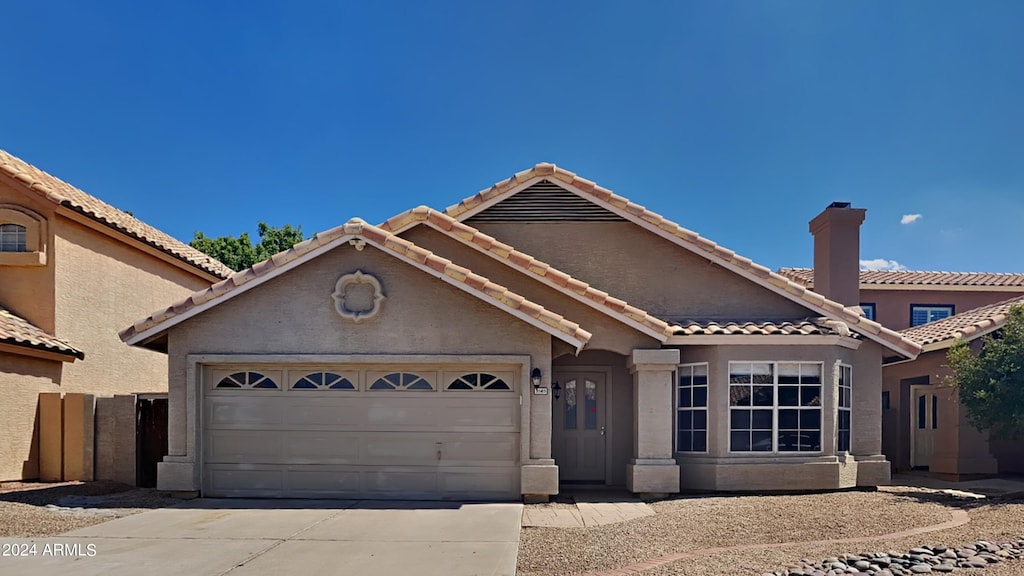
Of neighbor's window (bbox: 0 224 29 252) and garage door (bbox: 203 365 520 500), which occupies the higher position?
neighbor's window (bbox: 0 224 29 252)

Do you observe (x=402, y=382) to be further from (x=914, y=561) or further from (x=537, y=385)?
(x=914, y=561)

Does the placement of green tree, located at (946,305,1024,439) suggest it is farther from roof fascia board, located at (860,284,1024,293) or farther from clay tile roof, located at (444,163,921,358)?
roof fascia board, located at (860,284,1024,293)

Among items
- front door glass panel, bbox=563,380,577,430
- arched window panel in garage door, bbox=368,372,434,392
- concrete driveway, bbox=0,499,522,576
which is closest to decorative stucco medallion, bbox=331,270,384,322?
arched window panel in garage door, bbox=368,372,434,392

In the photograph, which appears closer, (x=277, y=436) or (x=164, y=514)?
(x=164, y=514)

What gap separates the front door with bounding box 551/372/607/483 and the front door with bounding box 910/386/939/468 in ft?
26.5

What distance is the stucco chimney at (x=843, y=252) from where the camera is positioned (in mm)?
14656

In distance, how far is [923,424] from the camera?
15.8m

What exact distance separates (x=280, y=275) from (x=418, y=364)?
2.55 meters

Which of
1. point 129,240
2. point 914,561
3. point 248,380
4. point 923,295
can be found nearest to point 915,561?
point 914,561

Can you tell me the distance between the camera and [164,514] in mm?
9594

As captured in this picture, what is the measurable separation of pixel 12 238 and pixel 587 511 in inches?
506

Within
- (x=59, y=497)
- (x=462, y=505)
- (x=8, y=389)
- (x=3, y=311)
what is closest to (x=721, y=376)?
(x=462, y=505)

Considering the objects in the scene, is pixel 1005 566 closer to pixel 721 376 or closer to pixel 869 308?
pixel 721 376

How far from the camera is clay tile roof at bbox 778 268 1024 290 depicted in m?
22.2
